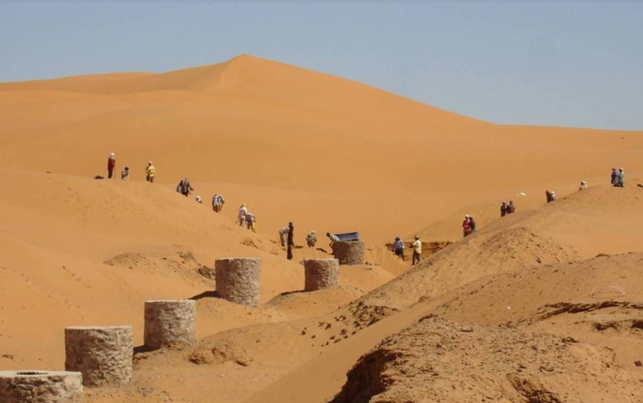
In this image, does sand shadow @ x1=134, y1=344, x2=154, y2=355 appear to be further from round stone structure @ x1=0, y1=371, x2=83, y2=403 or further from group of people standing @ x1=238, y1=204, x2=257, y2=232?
group of people standing @ x1=238, y1=204, x2=257, y2=232

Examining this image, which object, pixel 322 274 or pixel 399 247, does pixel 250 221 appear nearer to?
pixel 399 247

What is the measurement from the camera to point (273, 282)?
1138 inches

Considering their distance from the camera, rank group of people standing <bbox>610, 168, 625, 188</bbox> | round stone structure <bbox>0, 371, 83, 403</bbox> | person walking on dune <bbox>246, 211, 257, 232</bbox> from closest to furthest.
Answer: round stone structure <bbox>0, 371, 83, 403</bbox>
group of people standing <bbox>610, 168, 625, 188</bbox>
person walking on dune <bbox>246, 211, 257, 232</bbox>

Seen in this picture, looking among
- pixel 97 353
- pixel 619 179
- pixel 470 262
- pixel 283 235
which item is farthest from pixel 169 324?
pixel 283 235

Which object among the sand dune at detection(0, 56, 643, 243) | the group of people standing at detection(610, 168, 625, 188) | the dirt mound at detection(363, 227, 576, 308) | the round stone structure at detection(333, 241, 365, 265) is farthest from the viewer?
the sand dune at detection(0, 56, 643, 243)

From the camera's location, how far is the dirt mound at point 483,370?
839 cm

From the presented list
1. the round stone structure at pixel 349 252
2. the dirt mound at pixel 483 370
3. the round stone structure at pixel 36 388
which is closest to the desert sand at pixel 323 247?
the dirt mound at pixel 483 370

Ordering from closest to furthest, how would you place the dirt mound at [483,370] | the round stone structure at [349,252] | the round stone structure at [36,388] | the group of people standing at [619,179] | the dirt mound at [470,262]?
the dirt mound at [483,370], the round stone structure at [36,388], the dirt mound at [470,262], the group of people standing at [619,179], the round stone structure at [349,252]

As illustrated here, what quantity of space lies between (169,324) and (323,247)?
22131 mm

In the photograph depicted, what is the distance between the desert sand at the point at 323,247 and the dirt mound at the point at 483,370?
0.9 inches

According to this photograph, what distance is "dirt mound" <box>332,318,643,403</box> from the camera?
8391 millimetres

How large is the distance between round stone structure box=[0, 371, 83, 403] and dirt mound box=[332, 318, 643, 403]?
369 cm

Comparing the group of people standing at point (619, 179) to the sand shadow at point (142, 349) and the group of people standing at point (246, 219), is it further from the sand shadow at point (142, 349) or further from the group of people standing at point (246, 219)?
the sand shadow at point (142, 349)

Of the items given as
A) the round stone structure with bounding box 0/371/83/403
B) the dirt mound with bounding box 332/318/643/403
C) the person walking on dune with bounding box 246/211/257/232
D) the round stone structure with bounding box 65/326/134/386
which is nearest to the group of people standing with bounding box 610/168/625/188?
the person walking on dune with bounding box 246/211/257/232
